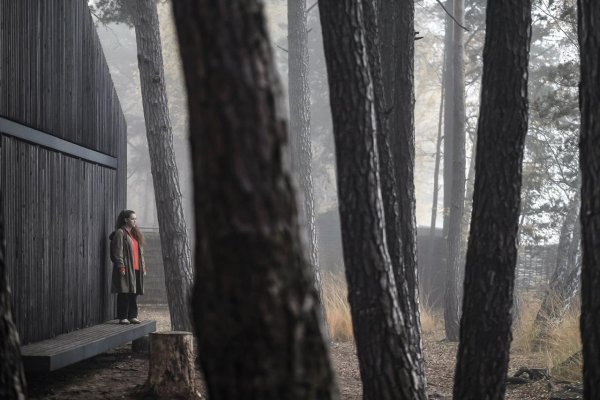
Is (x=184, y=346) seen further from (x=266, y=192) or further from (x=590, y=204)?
(x=266, y=192)

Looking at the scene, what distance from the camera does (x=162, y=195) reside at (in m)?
13.3

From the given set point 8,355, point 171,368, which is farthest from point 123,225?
point 8,355

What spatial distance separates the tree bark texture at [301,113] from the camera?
1641 cm

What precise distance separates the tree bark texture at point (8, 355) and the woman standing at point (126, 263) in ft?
24.0

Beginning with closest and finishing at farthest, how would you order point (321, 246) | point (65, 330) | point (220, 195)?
point (220, 195), point (65, 330), point (321, 246)

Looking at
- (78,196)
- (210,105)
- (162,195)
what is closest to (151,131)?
(162,195)

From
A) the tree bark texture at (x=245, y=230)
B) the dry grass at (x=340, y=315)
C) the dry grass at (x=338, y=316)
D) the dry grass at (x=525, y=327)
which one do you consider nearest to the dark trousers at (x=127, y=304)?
the dry grass at (x=340, y=315)

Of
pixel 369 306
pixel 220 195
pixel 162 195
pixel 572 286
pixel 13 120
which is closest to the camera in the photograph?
pixel 220 195

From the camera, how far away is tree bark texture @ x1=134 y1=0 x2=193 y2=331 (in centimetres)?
1315

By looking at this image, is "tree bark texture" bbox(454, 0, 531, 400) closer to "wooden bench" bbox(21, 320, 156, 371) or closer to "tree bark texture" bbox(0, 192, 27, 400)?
"wooden bench" bbox(21, 320, 156, 371)

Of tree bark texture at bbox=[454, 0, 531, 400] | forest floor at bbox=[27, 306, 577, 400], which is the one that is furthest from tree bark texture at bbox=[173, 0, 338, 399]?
forest floor at bbox=[27, 306, 577, 400]

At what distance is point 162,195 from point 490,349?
23.5 feet

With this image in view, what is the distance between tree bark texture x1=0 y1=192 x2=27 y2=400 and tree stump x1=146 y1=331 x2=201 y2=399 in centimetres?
487

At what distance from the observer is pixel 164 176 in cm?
1336
